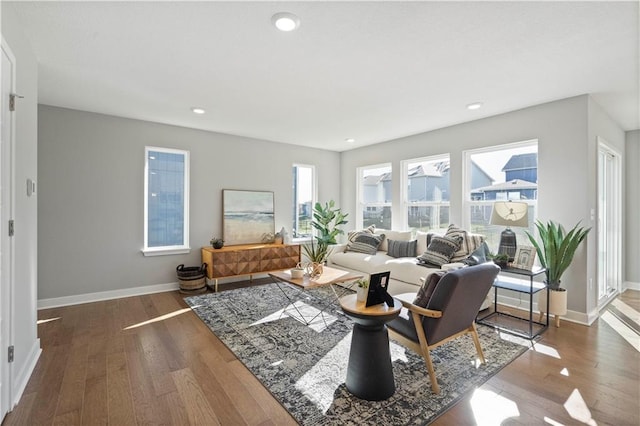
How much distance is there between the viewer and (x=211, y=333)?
317 cm

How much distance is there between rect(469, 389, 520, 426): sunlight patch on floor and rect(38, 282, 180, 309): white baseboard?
14.0 feet

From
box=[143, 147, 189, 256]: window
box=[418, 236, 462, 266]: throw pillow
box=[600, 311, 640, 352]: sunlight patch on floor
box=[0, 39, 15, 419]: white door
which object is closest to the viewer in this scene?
Answer: box=[0, 39, 15, 419]: white door

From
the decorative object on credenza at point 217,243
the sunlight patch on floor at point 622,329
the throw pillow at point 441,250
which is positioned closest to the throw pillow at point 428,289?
the throw pillow at point 441,250

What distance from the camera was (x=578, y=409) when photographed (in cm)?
199

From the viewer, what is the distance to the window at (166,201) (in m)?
4.68

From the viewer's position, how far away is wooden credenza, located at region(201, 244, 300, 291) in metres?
4.69

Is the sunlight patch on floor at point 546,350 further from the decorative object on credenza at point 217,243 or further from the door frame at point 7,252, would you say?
the decorative object on credenza at point 217,243

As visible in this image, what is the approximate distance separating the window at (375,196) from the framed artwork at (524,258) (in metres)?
2.62

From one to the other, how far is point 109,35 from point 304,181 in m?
4.36

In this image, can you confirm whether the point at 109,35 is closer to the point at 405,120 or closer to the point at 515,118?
the point at 405,120

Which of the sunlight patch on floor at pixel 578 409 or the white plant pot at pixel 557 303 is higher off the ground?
the white plant pot at pixel 557 303

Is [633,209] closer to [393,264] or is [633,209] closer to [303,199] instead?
[393,264]

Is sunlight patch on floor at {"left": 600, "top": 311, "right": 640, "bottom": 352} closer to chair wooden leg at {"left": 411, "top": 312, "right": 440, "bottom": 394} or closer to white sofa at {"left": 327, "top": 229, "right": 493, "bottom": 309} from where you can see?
white sofa at {"left": 327, "top": 229, "right": 493, "bottom": 309}

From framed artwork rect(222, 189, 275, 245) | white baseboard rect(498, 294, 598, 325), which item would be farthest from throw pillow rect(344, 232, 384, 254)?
white baseboard rect(498, 294, 598, 325)
